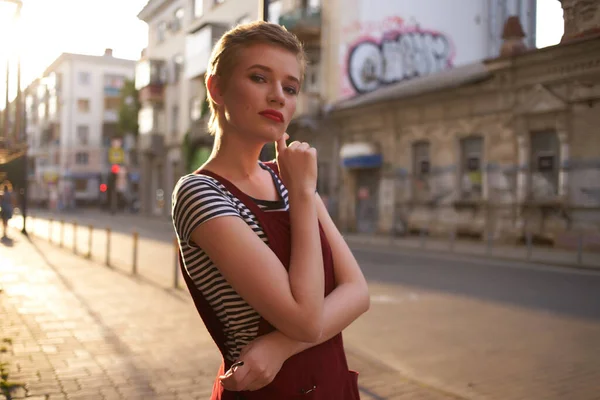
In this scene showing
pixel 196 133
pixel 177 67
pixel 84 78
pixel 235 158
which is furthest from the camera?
pixel 84 78

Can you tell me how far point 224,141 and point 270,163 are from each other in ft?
0.89

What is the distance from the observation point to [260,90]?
1659 mm

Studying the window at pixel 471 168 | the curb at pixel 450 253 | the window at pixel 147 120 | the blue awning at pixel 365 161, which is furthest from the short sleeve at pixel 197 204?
the window at pixel 147 120

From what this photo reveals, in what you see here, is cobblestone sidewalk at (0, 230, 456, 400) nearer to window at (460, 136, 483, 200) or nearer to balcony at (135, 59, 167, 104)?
window at (460, 136, 483, 200)

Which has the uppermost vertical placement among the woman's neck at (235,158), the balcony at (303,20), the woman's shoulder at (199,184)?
the balcony at (303,20)

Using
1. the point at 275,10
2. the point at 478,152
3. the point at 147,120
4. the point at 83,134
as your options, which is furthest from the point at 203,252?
the point at 83,134

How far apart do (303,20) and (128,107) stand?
34.1 meters

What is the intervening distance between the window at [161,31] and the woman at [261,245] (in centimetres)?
4911

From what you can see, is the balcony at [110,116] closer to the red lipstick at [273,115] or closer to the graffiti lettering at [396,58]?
the graffiti lettering at [396,58]

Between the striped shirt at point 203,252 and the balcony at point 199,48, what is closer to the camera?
the striped shirt at point 203,252

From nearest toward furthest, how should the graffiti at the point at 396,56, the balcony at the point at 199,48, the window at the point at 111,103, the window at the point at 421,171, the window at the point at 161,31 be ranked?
the window at the point at 421,171, the graffiti at the point at 396,56, the balcony at the point at 199,48, the window at the point at 161,31, the window at the point at 111,103

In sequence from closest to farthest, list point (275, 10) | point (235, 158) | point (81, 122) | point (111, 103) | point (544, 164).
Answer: point (235, 158)
point (544, 164)
point (275, 10)
point (81, 122)
point (111, 103)

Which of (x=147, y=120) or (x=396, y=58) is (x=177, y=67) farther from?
(x=396, y=58)

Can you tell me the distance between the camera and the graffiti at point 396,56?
3039 cm
